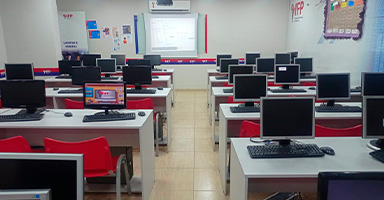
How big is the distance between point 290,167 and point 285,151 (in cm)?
23

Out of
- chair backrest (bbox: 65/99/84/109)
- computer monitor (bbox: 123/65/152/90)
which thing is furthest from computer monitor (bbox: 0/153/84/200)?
computer monitor (bbox: 123/65/152/90)

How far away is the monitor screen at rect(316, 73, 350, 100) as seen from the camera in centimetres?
339

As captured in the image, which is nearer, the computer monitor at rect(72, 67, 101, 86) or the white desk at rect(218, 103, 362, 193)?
the white desk at rect(218, 103, 362, 193)

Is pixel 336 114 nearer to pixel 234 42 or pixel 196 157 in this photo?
pixel 196 157

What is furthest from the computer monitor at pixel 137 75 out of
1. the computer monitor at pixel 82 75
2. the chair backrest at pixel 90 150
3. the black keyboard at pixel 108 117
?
the chair backrest at pixel 90 150

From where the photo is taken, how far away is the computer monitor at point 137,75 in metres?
4.71

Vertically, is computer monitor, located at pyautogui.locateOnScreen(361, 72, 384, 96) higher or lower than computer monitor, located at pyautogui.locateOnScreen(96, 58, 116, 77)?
lower

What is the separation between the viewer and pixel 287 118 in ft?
7.14

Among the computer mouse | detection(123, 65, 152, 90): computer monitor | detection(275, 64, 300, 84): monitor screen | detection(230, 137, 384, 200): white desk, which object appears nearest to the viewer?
detection(230, 137, 384, 200): white desk

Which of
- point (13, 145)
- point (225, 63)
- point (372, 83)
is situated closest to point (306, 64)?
point (225, 63)

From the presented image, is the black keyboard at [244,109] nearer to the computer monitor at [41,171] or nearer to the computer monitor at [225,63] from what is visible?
the computer monitor at [41,171]

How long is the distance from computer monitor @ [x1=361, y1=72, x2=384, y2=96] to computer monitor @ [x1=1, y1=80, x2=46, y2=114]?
3770 millimetres

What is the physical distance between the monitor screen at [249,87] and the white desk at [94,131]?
1.10 metres

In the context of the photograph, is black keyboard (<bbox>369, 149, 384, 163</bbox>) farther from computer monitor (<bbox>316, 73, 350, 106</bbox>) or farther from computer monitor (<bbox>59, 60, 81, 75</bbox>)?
computer monitor (<bbox>59, 60, 81, 75</bbox>)
